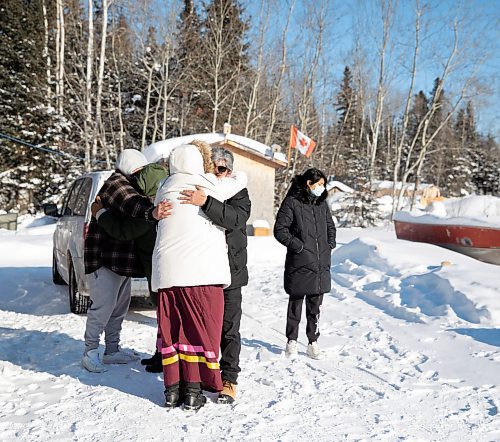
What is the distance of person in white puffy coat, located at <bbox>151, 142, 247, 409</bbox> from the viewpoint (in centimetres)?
355

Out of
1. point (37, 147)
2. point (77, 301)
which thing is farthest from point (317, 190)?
point (37, 147)

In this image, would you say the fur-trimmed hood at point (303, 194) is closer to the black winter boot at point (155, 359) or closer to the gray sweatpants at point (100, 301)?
the gray sweatpants at point (100, 301)

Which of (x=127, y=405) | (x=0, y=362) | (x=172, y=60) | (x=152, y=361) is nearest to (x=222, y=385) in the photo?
(x=127, y=405)

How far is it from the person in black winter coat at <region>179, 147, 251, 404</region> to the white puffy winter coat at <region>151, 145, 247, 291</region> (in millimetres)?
65

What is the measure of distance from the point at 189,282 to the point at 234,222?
1.61 ft

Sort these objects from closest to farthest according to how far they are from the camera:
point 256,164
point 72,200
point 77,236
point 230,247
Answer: point 230,247
point 77,236
point 72,200
point 256,164

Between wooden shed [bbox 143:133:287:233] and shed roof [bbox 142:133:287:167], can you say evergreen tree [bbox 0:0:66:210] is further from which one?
wooden shed [bbox 143:133:287:233]

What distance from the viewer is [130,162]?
4422 mm

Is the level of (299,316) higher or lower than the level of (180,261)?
lower

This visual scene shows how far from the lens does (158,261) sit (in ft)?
11.8

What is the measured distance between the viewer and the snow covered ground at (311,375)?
3361 mm

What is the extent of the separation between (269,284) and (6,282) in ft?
14.4

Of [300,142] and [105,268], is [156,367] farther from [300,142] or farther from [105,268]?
[300,142]

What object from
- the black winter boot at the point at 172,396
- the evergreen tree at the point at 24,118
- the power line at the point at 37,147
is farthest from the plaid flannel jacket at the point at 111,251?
the evergreen tree at the point at 24,118
